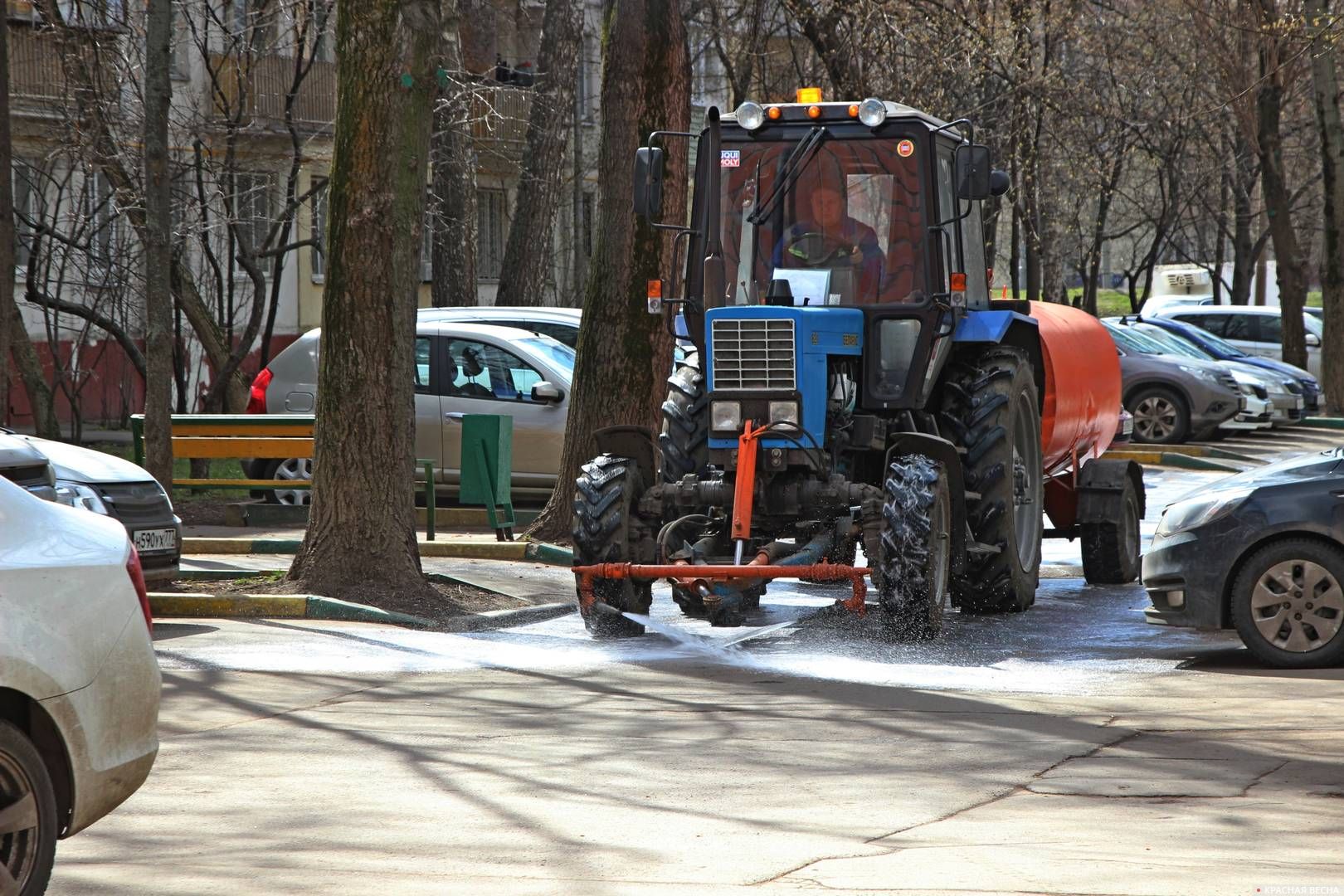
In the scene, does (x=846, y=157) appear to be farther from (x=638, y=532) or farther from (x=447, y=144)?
(x=447, y=144)

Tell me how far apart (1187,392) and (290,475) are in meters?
13.2

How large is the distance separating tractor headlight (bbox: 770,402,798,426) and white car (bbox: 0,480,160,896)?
5521 millimetres

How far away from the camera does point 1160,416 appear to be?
1025 inches

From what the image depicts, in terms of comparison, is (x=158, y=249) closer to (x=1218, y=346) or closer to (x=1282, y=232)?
(x=1218, y=346)

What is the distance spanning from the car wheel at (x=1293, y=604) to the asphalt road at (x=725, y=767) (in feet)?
0.53

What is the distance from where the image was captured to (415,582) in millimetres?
12320

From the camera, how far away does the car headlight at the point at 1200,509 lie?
10047 mm

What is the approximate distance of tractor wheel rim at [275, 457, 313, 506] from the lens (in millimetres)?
17969

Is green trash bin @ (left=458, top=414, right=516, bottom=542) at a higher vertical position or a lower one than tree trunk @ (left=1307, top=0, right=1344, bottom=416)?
lower

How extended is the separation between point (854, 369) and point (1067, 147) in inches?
1125

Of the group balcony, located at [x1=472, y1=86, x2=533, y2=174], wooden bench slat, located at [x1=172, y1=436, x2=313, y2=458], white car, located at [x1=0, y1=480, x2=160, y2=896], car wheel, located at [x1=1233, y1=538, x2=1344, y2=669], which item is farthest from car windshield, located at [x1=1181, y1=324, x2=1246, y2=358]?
white car, located at [x1=0, y1=480, x2=160, y2=896]

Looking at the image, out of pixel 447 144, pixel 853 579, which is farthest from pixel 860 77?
pixel 853 579

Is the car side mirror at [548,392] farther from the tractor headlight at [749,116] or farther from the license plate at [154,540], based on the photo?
the tractor headlight at [749,116]

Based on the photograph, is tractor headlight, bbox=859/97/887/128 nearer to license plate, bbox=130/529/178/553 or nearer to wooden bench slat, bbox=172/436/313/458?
license plate, bbox=130/529/178/553
